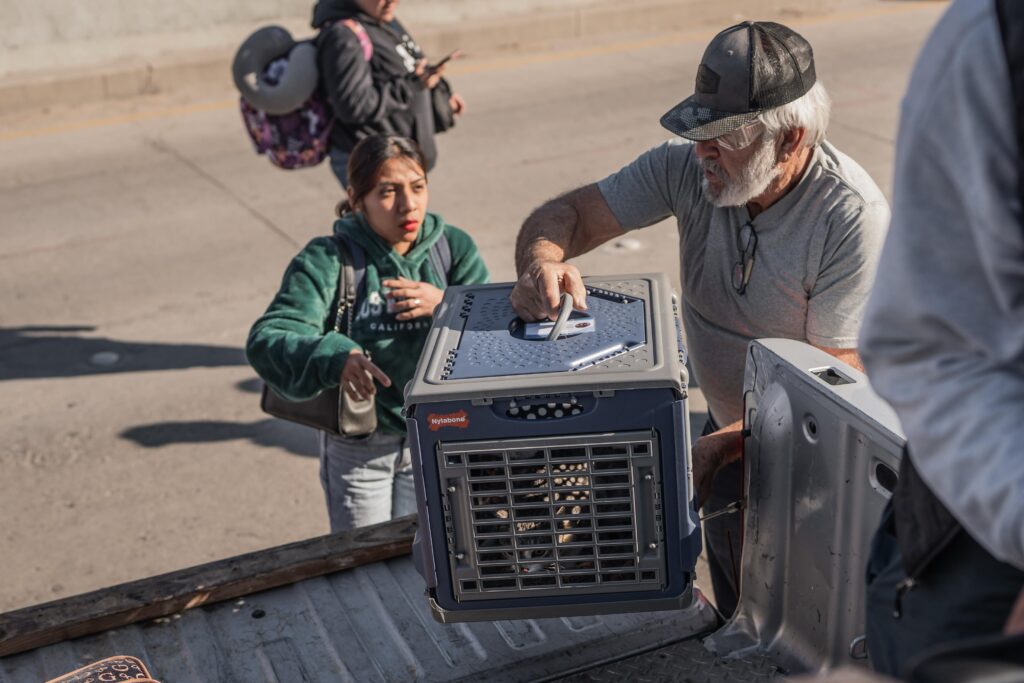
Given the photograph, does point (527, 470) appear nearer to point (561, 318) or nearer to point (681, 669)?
point (561, 318)

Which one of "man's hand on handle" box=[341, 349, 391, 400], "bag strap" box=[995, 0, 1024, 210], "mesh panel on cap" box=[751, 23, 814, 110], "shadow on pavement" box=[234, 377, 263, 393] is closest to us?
"bag strap" box=[995, 0, 1024, 210]

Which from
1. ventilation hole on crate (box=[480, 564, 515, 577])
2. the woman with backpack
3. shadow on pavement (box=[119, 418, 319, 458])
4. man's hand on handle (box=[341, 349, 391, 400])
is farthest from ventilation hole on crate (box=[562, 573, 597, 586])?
the woman with backpack

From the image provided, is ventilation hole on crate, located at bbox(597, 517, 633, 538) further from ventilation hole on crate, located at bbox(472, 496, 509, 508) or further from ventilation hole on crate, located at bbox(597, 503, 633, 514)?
ventilation hole on crate, located at bbox(472, 496, 509, 508)

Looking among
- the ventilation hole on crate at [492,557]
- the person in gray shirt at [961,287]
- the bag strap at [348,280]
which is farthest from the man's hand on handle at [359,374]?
the person in gray shirt at [961,287]

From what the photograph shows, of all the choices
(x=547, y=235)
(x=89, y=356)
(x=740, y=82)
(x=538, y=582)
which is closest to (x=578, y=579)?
(x=538, y=582)

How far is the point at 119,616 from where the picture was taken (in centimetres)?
319

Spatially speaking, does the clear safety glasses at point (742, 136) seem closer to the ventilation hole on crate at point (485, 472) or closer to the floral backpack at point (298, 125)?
the ventilation hole on crate at point (485, 472)

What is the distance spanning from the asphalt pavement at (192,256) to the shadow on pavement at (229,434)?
0.04 ft

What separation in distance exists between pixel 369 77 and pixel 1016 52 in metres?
→ 5.02

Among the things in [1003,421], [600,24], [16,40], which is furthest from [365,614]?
[600,24]

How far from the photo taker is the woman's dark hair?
13.9ft

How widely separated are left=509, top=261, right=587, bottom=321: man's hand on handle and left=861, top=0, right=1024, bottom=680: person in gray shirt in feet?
4.25

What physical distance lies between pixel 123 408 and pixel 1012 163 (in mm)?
5714

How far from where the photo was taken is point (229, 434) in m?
6.24
